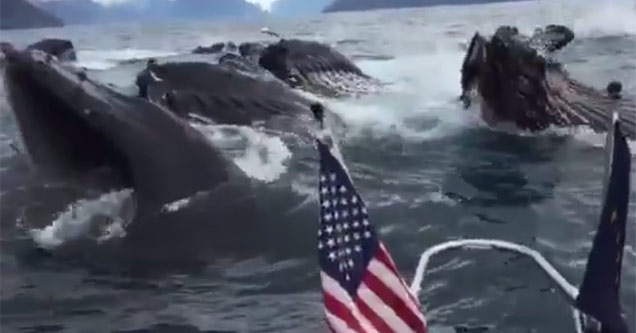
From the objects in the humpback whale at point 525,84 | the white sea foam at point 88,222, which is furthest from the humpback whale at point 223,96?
the humpback whale at point 525,84

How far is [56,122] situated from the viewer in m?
1.94

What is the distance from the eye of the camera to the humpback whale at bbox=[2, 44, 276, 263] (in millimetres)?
1854

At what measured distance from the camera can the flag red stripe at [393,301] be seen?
1.48m

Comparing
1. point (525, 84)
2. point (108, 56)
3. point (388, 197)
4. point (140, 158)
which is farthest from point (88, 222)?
point (525, 84)

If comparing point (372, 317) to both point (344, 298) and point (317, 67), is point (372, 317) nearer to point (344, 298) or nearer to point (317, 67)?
point (344, 298)

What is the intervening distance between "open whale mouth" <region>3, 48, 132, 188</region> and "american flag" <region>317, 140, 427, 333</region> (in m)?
0.55

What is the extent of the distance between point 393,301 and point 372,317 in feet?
0.15

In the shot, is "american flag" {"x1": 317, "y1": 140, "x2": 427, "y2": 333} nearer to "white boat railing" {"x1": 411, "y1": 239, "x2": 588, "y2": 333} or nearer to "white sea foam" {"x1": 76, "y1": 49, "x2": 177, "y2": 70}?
"white boat railing" {"x1": 411, "y1": 239, "x2": 588, "y2": 333}

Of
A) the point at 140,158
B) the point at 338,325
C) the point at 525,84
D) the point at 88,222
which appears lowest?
the point at 338,325

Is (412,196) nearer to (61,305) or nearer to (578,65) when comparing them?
(578,65)

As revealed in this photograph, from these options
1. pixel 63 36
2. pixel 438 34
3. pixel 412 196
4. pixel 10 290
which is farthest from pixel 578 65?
pixel 10 290

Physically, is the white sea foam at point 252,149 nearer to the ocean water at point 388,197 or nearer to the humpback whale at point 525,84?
the ocean water at point 388,197

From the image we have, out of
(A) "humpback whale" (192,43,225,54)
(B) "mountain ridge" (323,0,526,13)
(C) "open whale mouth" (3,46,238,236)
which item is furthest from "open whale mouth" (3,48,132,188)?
(B) "mountain ridge" (323,0,526,13)

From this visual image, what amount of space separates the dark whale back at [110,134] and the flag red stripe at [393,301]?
543 millimetres
